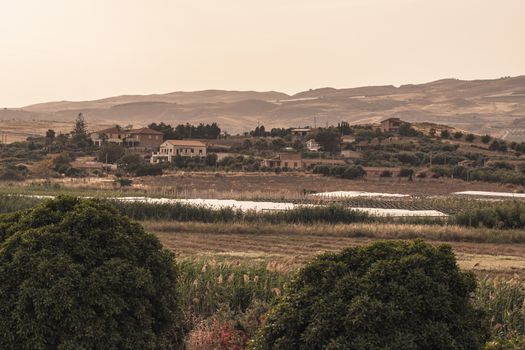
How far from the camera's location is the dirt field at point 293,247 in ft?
77.0

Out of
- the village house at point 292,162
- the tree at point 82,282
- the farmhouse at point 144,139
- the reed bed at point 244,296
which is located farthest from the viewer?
the farmhouse at point 144,139

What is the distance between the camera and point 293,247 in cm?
2784

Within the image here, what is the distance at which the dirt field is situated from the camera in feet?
77.0

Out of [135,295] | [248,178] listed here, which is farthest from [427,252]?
[248,178]

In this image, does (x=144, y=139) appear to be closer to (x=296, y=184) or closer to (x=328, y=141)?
(x=328, y=141)

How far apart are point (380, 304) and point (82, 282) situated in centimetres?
324

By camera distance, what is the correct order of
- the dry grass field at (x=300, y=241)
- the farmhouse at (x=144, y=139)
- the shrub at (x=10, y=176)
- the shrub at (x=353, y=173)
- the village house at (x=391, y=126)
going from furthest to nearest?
the village house at (x=391, y=126) < the farmhouse at (x=144, y=139) < the shrub at (x=353, y=173) < the shrub at (x=10, y=176) < the dry grass field at (x=300, y=241)

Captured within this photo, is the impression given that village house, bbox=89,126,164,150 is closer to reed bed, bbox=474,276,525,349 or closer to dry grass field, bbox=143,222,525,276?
dry grass field, bbox=143,222,525,276

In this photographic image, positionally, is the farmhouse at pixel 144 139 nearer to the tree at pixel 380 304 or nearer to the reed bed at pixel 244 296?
the reed bed at pixel 244 296

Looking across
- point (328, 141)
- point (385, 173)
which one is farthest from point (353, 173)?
point (328, 141)

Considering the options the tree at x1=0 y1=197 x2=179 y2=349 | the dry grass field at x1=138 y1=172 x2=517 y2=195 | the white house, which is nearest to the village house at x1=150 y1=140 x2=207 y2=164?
the white house

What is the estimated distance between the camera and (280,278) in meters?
12.3

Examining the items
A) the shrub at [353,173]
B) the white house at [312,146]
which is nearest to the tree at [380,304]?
the shrub at [353,173]

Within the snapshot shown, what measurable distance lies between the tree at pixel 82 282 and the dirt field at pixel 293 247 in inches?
533
